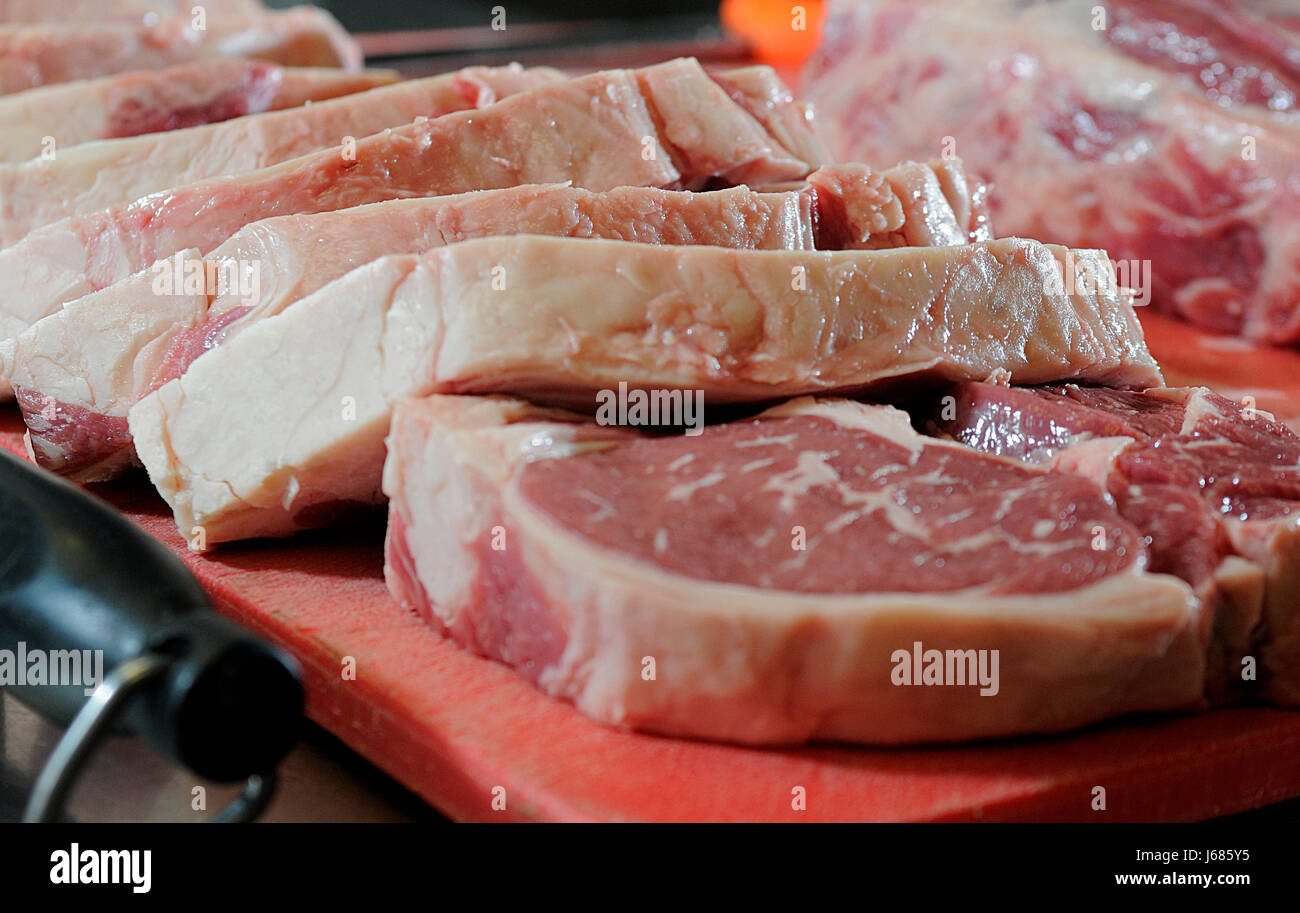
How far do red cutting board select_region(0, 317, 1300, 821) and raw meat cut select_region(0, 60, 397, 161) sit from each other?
81.2 inches

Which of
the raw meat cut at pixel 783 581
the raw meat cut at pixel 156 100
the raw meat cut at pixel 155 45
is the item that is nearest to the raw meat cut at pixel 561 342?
the raw meat cut at pixel 783 581

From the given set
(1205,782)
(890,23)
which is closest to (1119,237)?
(890,23)

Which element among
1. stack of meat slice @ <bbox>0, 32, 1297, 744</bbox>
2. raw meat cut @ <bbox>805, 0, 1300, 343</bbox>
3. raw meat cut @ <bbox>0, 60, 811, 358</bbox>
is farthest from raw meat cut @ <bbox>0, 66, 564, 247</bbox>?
raw meat cut @ <bbox>805, 0, 1300, 343</bbox>

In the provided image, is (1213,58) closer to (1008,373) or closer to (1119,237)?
(1119,237)

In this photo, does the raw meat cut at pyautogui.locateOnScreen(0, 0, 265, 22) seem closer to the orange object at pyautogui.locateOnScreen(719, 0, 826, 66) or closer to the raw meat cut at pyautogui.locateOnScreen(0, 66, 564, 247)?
the raw meat cut at pyautogui.locateOnScreen(0, 66, 564, 247)

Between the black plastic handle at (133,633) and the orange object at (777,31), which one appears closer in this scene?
the black plastic handle at (133,633)

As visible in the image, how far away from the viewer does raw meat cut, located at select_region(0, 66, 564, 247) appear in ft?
11.6

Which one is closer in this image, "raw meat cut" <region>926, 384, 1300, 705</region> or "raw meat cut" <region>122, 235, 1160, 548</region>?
"raw meat cut" <region>926, 384, 1300, 705</region>

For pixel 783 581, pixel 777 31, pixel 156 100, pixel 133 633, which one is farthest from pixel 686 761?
pixel 777 31

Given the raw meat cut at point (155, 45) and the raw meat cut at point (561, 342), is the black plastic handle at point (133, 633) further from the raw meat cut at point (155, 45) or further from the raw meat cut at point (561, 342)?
the raw meat cut at point (155, 45)

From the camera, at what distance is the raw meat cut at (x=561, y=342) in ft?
8.21

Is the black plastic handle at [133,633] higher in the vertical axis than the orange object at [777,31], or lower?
lower

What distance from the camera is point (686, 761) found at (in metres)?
2.15

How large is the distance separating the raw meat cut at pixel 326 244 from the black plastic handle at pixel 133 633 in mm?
563
